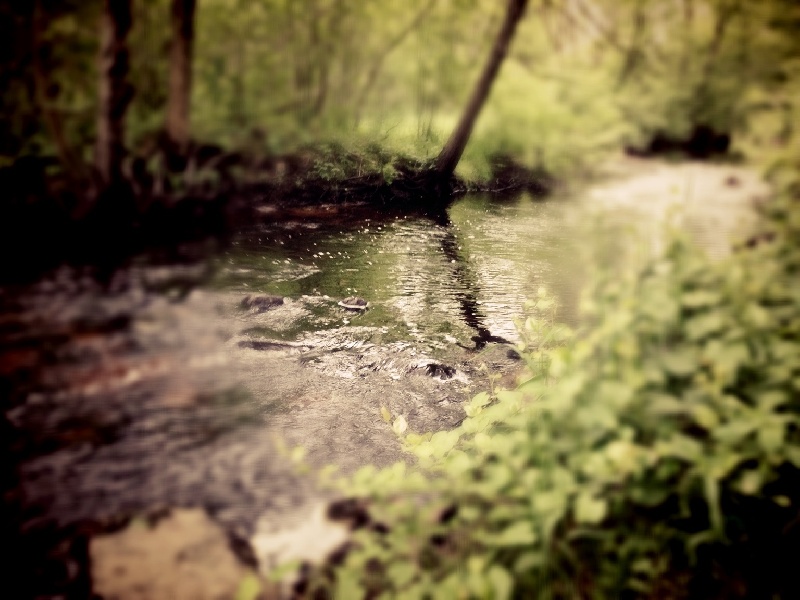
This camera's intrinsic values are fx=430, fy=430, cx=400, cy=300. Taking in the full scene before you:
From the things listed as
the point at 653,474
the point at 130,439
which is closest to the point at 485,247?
the point at 653,474

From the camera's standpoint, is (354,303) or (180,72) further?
(354,303)

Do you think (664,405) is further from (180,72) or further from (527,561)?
(180,72)

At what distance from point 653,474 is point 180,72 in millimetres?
1953

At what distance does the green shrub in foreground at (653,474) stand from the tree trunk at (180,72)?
145cm

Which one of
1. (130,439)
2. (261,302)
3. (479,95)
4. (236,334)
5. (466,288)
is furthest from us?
(466,288)

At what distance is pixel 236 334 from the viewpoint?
2.13 meters

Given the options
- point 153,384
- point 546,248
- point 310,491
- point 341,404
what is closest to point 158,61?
point 153,384

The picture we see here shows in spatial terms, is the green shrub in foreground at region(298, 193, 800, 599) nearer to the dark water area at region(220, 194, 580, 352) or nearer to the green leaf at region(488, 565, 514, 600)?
the green leaf at region(488, 565, 514, 600)

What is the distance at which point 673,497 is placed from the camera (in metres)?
1.26

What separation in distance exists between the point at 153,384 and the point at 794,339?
2115mm

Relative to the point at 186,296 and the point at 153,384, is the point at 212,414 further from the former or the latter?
the point at 186,296

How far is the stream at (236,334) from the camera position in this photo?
4.97 feet

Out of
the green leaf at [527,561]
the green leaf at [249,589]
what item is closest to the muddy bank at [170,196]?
the green leaf at [249,589]

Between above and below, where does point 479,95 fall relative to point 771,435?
above
